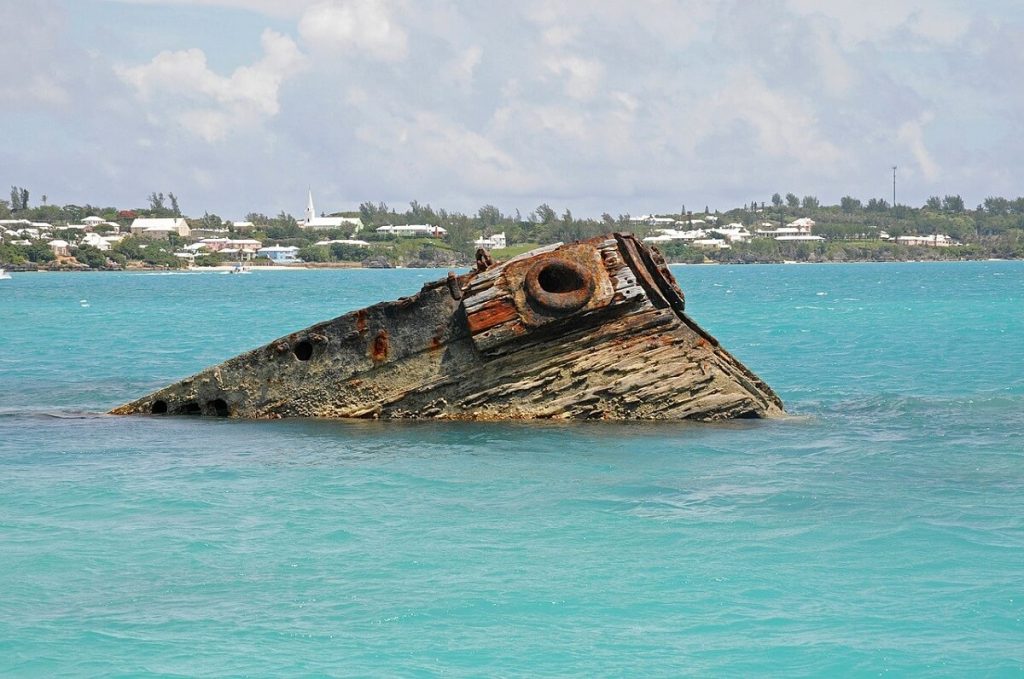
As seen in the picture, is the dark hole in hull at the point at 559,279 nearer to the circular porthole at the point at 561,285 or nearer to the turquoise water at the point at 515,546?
the circular porthole at the point at 561,285

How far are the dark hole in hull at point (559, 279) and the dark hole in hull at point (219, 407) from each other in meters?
4.20

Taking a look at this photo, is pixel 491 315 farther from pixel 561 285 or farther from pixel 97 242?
pixel 97 242

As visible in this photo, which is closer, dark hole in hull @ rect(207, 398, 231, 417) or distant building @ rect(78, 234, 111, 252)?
dark hole in hull @ rect(207, 398, 231, 417)

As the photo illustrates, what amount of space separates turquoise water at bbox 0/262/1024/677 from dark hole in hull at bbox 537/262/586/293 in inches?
60.2

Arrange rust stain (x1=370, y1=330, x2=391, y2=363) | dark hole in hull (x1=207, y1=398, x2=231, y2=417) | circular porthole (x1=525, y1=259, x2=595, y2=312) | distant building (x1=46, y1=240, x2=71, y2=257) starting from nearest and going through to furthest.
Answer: circular porthole (x1=525, y1=259, x2=595, y2=312) → rust stain (x1=370, y1=330, x2=391, y2=363) → dark hole in hull (x1=207, y1=398, x2=231, y2=417) → distant building (x1=46, y1=240, x2=71, y2=257)

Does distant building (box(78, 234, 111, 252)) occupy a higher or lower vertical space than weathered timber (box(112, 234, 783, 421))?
higher

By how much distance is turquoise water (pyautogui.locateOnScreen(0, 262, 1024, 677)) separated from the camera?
7367 mm

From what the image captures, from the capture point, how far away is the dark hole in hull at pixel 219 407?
15.1m

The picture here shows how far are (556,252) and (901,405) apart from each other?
21.7 ft

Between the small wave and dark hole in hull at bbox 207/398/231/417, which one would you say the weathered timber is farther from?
the small wave

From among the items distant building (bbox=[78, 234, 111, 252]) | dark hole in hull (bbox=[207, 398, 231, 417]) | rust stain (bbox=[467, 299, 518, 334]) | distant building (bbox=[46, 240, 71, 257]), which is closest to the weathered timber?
rust stain (bbox=[467, 299, 518, 334])

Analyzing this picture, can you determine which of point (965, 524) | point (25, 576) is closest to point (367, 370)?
point (25, 576)

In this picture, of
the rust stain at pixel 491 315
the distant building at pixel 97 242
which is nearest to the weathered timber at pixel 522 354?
the rust stain at pixel 491 315

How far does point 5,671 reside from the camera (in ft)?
23.2
